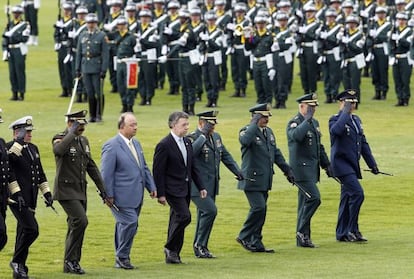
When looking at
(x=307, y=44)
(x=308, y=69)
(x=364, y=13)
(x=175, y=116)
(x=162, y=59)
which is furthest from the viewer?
(x=364, y=13)

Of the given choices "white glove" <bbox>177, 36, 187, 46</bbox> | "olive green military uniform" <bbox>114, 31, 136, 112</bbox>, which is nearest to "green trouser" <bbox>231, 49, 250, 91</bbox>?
"white glove" <bbox>177, 36, 187, 46</bbox>

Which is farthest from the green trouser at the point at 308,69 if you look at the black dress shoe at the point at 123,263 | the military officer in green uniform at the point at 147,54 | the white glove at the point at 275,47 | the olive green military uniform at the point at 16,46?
the black dress shoe at the point at 123,263

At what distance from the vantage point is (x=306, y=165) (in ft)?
66.7

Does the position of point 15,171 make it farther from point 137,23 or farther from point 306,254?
point 137,23

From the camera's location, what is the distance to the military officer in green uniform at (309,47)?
36.7 meters

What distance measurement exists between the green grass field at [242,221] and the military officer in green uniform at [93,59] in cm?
79

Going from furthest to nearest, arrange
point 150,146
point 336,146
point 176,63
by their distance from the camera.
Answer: point 176,63 → point 150,146 → point 336,146

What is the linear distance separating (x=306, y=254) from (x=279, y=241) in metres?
1.39

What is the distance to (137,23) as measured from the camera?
119 feet

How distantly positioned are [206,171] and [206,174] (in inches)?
1.6

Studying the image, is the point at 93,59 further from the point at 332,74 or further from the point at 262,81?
the point at 332,74

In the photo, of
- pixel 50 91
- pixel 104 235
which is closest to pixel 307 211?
pixel 104 235

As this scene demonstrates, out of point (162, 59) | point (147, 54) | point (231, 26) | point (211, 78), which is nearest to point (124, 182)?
point (162, 59)

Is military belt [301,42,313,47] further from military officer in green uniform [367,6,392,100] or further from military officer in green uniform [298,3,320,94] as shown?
military officer in green uniform [367,6,392,100]
